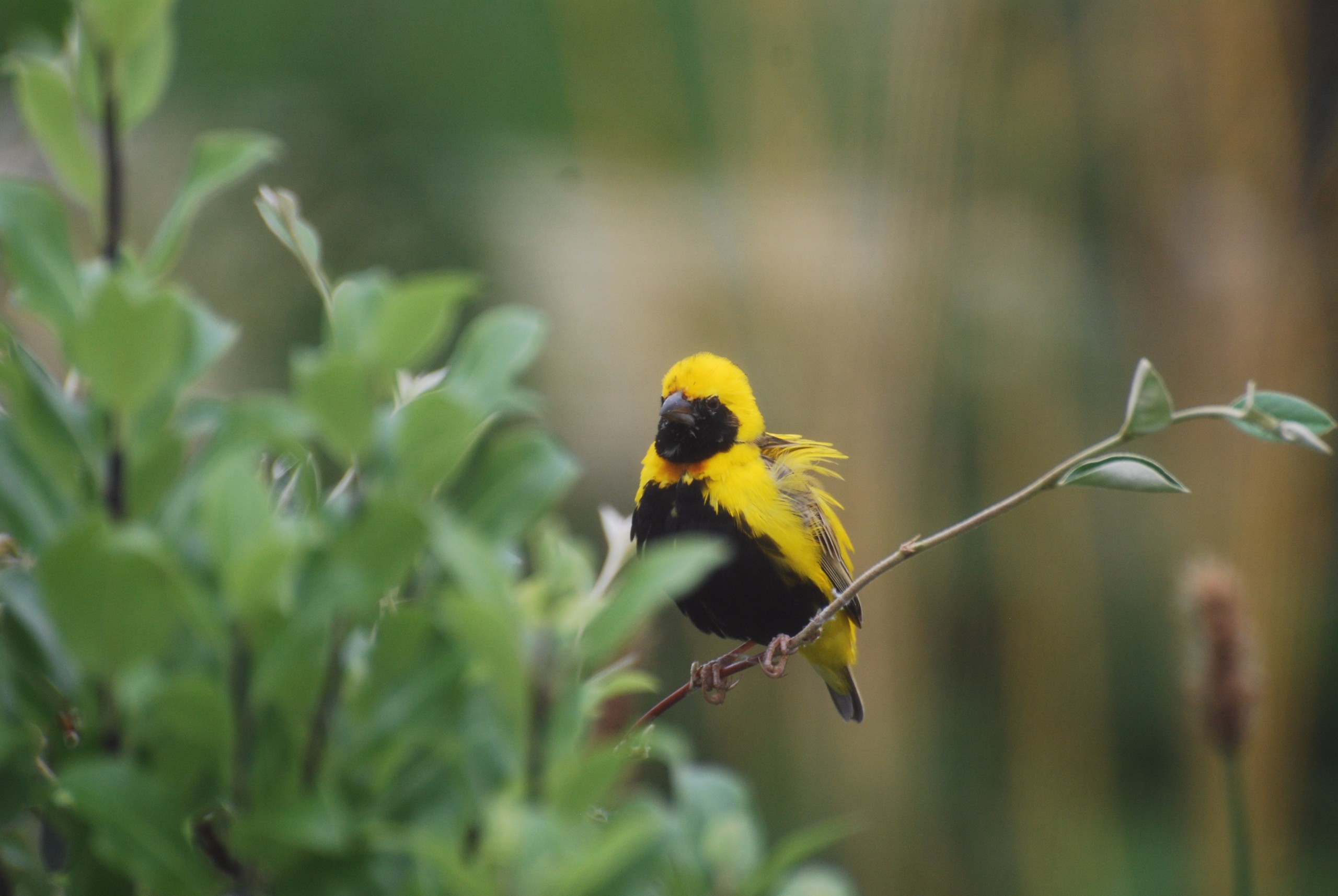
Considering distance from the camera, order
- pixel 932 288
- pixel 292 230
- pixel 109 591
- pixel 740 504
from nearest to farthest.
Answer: pixel 109 591, pixel 292 230, pixel 740 504, pixel 932 288

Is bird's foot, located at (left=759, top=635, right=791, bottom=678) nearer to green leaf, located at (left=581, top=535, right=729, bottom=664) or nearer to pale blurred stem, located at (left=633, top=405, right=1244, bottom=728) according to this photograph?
pale blurred stem, located at (left=633, top=405, right=1244, bottom=728)

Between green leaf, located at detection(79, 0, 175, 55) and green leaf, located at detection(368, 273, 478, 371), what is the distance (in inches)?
2.6

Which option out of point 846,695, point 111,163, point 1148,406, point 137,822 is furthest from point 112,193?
point 846,695

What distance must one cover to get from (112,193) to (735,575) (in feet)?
2.51

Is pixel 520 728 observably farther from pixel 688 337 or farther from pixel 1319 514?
pixel 1319 514

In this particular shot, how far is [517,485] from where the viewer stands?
0.22m

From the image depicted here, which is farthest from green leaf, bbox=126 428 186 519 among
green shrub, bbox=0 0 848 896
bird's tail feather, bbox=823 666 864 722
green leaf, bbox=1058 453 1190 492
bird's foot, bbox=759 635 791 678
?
bird's tail feather, bbox=823 666 864 722

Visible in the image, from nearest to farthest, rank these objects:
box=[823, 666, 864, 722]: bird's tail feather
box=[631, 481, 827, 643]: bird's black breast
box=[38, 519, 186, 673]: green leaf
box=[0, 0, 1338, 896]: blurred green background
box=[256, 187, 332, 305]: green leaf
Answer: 1. box=[38, 519, 186, 673]: green leaf
2. box=[256, 187, 332, 305]: green leaf
3. box=[631, 481, 827, 643]: bird's black breast
4. box=[823, 666, 864, 722]: bird's tail feather
5. box=[0, 0, 1338, 896]: blurred green background

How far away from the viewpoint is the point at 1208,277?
2.00 meters

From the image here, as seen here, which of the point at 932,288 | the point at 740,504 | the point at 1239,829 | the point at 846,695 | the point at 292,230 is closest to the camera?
the point at 292,230

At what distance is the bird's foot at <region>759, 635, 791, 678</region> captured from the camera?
65 centimetres

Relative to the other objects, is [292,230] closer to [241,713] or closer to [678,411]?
[241,713]

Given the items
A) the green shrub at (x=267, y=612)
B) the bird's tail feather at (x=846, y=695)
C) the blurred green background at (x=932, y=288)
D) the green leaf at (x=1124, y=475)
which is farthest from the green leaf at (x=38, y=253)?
the blurred green background at (x=932, y=288)

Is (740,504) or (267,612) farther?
(740,504)
